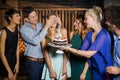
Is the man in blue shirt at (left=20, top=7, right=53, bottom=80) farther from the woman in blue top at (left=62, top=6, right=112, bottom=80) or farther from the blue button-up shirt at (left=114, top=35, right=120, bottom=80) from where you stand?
the blue button-up shirt at (left=114, top=35, right=120, bottom=80)

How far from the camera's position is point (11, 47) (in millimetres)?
3721

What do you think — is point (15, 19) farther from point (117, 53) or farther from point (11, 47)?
point (117, 53)

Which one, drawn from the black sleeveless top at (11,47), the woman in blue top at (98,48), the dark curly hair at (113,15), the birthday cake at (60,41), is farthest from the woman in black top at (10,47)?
the dark curly hair at (113,15)

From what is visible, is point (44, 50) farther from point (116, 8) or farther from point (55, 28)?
point (116, 8)

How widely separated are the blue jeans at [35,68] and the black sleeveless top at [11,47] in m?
0.26

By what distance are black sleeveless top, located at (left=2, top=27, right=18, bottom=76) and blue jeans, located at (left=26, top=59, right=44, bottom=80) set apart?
0.26m

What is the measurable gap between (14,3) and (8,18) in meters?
3.19

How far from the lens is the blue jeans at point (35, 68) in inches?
141

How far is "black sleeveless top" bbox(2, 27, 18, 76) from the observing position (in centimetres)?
364

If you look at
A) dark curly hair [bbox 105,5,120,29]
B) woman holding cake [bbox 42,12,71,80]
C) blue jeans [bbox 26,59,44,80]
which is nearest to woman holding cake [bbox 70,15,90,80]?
woman holding cake [bbox 42,12,71,80]

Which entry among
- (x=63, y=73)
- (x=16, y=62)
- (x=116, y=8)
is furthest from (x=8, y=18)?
(x=116, y=8)

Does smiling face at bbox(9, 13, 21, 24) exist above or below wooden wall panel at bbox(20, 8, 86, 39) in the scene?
above

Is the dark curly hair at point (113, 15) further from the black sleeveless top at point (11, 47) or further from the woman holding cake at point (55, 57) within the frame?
the black sleeveless top at point (11, 47)

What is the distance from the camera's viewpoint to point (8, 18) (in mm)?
3764
